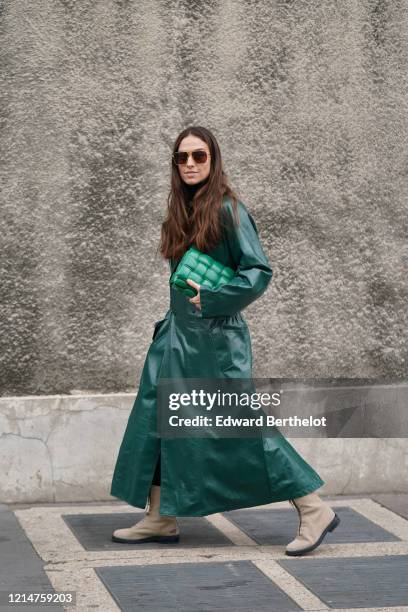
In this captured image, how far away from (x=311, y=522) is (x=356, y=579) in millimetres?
417

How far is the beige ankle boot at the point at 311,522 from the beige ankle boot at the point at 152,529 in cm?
53

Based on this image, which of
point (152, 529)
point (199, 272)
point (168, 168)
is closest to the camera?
point (199, 272)

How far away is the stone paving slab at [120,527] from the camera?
468cm

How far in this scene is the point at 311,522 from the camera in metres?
4.53

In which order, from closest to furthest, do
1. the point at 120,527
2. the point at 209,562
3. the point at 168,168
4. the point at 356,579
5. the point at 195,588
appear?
the point at 195,588 < the point at 356,579 < the point at 209,562 < the point at 120,527 < the point at 168,168

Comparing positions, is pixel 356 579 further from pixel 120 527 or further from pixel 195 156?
pixel 195 156

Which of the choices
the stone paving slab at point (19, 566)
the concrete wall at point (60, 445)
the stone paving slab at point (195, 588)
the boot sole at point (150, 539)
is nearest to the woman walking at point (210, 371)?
the boot sole at point (150, 539)

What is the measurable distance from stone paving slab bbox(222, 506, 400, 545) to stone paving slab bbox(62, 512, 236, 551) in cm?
16

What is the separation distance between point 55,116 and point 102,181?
0.39 meters

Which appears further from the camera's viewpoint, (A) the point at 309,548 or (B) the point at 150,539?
(B) the point at 150,539

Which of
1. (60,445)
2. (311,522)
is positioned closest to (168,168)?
(60,445)

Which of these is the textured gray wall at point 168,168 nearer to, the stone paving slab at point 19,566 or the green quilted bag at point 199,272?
the stone paving slab at point 19,566

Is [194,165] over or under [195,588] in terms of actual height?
over

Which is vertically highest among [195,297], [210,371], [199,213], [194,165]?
[194,165]
